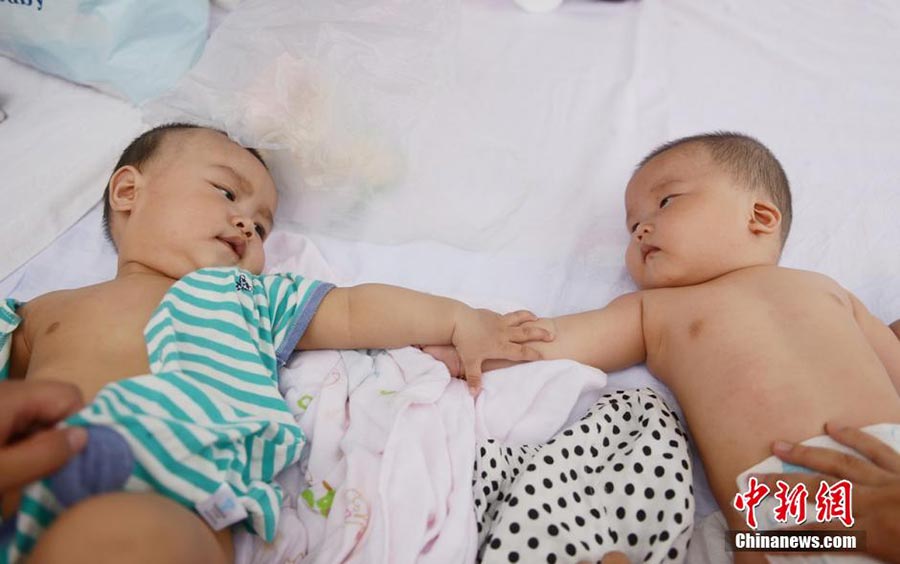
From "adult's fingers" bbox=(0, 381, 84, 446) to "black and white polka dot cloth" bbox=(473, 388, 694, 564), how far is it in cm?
58

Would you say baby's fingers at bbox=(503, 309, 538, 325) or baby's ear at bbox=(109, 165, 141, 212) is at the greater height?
baby's ear at bbox=(109, 165, 141, 212)

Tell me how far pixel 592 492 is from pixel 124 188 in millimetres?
1005

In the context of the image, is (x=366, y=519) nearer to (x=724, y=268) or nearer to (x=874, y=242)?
(x=724, y=268)

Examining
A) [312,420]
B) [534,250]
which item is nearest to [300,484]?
[312,420]

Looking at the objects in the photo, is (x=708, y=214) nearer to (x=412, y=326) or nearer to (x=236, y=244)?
(x=412, y=326)

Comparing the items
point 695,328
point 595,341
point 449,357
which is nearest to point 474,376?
point 449,357

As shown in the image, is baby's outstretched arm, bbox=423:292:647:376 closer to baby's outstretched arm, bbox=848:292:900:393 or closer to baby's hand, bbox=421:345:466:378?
baby's hand, bbox=421:345:466:378

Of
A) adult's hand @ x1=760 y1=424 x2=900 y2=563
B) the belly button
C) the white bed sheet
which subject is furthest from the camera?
the white bed sheet

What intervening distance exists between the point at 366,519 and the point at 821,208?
1.19 meters

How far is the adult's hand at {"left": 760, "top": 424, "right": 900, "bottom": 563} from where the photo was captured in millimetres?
853

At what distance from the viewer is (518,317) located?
123 cm

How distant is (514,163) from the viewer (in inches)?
62.6

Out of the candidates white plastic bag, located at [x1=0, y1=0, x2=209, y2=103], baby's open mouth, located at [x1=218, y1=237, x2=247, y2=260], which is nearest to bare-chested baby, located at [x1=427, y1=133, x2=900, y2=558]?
baby's open mouth, located at [x1=218, y1=237, x2=247, y2=260]

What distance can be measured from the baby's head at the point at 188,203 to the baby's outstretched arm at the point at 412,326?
0.21 metres
